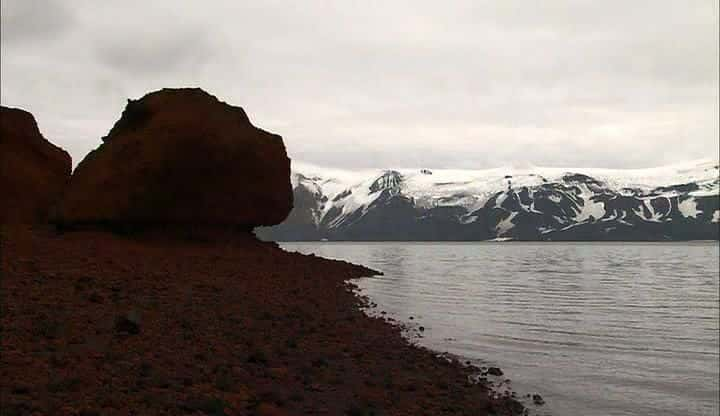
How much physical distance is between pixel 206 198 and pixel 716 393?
34606mm

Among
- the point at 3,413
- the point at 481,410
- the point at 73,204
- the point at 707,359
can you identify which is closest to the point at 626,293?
the point at 707,359

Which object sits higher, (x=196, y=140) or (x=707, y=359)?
(x=196, y=140)

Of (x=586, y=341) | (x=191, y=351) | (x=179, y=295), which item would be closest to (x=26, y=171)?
(x=179, y=295)

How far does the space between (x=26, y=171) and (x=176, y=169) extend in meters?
11.4

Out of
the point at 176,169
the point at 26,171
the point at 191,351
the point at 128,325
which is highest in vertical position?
the point at 176,169

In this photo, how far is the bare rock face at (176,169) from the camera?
39.8 m

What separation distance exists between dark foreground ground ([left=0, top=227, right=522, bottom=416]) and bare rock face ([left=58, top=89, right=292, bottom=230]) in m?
10.5

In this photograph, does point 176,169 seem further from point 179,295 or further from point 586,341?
point 586,341

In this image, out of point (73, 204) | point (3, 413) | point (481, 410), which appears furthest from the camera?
point (73, 204)

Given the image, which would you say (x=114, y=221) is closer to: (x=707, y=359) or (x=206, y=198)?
(x=206, y=198)

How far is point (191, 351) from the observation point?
50.0 ft

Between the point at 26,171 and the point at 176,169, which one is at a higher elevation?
the point at 176,169

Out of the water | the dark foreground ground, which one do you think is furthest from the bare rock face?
the water

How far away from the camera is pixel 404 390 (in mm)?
14570
